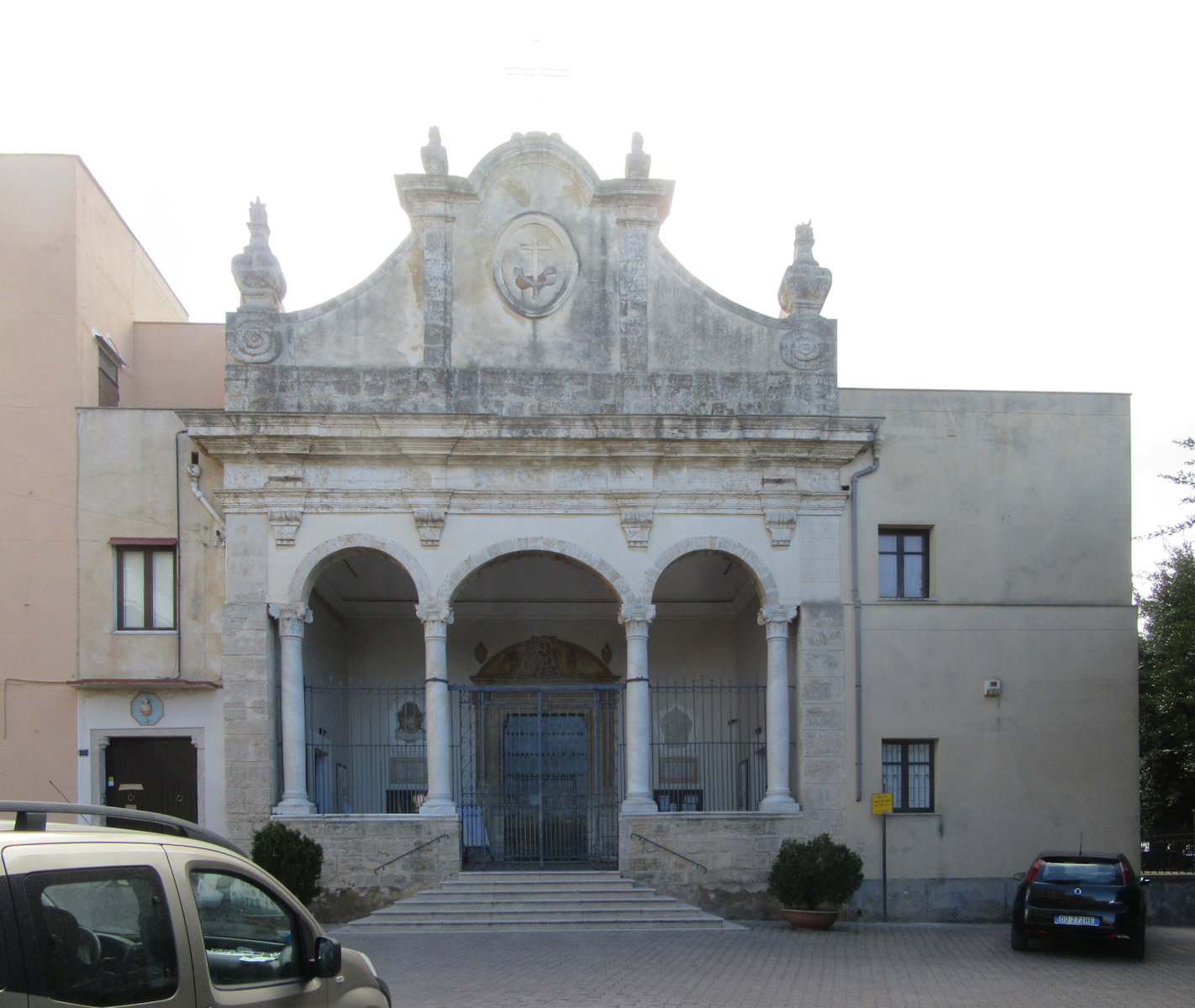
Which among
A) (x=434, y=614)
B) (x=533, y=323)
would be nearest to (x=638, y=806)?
(x=434, y=614)

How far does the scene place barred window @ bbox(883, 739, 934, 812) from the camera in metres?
19.2

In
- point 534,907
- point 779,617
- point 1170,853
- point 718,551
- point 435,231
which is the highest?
point 435,231

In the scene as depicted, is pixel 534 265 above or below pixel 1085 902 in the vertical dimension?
above

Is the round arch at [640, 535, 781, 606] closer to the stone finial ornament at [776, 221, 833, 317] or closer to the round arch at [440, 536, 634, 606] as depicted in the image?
the round arch at [440, 536, 634, 606]

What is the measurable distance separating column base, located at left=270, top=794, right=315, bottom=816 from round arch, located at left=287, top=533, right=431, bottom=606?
2.65 meters

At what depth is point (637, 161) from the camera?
64.5ft

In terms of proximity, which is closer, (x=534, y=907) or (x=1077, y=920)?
(x=1077, y=920)

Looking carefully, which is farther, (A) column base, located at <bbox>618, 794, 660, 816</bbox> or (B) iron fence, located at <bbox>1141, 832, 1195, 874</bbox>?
(B) iron fence, located at <bbox>1141, 832, 1195, 874</bbox>

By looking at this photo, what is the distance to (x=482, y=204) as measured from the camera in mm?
19547

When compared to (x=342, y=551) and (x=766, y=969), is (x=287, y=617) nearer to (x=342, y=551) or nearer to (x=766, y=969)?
(x=342, y=551)

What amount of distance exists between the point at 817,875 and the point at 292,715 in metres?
7.34

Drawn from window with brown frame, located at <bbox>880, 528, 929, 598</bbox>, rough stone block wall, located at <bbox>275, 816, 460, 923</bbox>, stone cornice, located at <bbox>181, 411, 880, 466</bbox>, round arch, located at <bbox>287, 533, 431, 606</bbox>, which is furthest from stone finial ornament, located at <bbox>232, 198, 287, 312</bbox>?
window with brown frame, located at <bbox>880, 528, 929, 598</bbox>

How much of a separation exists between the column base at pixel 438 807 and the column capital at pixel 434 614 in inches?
92.6

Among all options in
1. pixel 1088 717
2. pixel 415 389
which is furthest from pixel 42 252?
pixel 1088 717
